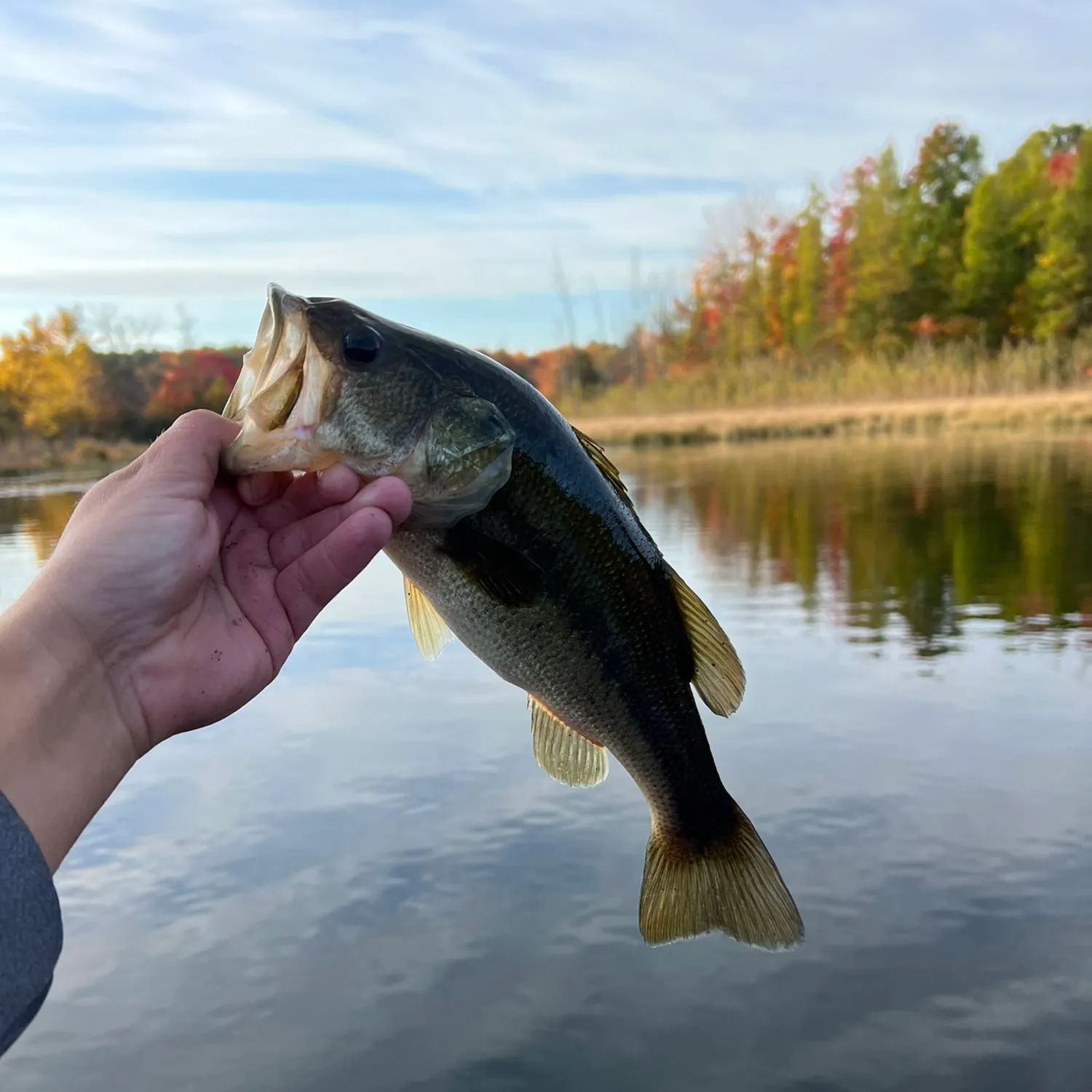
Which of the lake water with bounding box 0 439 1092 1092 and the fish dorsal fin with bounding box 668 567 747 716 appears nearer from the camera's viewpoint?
the fish dorsal fin with bounding box 668 567 747 716

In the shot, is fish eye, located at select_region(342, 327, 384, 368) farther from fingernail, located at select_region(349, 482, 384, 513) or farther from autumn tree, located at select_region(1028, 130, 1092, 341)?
autumn tree, located at select_region(1028, 130, 1092, 341)

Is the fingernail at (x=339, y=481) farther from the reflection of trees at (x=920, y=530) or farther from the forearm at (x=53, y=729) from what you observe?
the reflection of trees at (x=920, y=530)

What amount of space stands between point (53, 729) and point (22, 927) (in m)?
0.58

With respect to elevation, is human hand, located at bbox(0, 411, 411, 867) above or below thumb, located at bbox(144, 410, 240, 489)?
below

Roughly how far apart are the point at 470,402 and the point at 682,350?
6976cm

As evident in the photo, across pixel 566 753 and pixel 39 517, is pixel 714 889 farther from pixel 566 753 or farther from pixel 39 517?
pixel 39 517

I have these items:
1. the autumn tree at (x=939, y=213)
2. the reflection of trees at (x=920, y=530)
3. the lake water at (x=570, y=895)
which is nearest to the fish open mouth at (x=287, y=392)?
the lake water at (x=570, y=895)

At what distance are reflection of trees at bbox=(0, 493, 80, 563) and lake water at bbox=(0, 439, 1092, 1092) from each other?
10190mm

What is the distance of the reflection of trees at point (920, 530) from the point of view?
1069cm

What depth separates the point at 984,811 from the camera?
5.84 metres

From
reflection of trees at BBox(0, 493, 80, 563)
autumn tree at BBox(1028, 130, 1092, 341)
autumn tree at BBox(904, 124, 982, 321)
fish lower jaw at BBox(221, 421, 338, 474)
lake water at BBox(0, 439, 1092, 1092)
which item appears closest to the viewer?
fish lower jaw at BBox(221, 421, 338, 474)

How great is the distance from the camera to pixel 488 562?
7.85 feet

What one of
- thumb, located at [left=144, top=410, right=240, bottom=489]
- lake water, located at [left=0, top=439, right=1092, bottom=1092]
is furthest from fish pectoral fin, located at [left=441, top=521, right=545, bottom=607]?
lake water, located at [left=0, top=439, right=1092, bottom=1092]

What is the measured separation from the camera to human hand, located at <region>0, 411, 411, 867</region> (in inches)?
83.7
